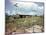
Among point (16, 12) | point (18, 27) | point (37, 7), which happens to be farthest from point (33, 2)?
point (18, 27)

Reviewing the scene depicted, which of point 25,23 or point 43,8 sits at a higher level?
point 43,8

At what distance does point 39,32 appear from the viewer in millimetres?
1006

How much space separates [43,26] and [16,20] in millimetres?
316

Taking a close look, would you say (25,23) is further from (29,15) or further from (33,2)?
(33,2)

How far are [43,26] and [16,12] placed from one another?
347mm

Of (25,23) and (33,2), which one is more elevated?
(33,2)

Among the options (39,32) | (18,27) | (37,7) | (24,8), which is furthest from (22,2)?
(39,32)

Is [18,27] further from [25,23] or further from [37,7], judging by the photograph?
[37,7]

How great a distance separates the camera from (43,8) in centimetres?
101

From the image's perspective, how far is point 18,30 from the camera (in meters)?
0.98

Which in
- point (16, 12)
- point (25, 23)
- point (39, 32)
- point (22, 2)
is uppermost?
point (22, 2)

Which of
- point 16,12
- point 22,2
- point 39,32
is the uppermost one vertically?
point 22,2

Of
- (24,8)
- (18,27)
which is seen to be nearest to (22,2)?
(24,8)
